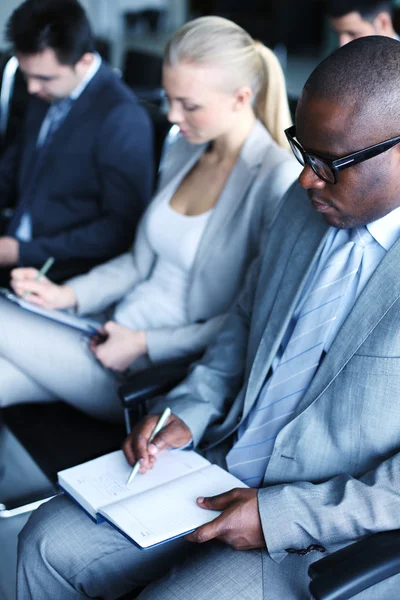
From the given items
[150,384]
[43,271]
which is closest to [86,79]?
[43,271]

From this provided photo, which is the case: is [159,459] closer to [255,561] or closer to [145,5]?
[255,561]

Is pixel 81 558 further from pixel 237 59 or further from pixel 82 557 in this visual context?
pixel 237 59

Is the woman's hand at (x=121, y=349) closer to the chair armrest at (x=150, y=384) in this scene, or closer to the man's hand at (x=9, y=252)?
the chair armrest at (x=150, y=384)

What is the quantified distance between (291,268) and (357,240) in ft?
0.64

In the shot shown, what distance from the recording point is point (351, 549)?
4.03ft

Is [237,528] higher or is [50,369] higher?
[237,528]

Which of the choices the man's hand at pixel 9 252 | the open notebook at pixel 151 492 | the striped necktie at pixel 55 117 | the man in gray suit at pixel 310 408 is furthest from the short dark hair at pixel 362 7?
the open notebook at pixel 151 492

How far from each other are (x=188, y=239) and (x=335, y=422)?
2.66 feet

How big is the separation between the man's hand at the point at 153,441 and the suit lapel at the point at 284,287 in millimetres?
151

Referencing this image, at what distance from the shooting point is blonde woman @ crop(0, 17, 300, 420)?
1939 millimetres

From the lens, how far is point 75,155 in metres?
2.69

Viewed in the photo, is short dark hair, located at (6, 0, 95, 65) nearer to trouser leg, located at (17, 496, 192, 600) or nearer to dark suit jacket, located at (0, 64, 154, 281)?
dark suit jacket, located at (0, 64, 154, 281)

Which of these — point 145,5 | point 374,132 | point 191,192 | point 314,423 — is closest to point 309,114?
point 374,132

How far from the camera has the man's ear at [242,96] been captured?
197 cm
